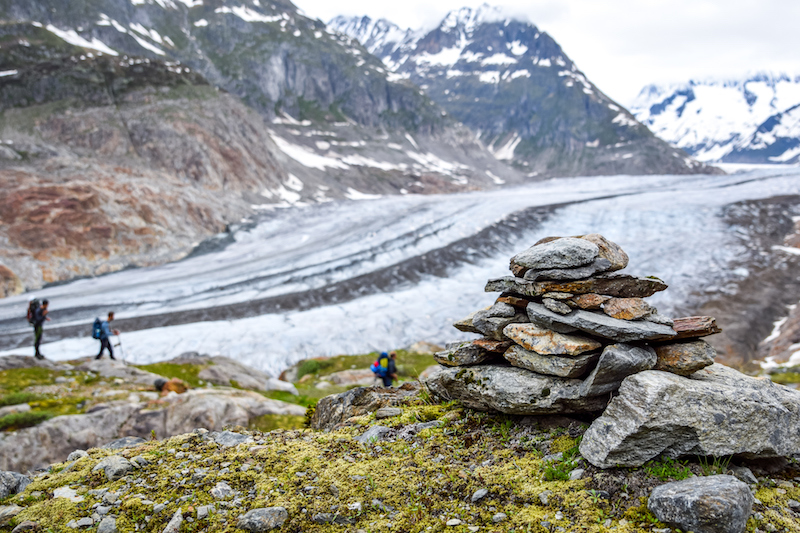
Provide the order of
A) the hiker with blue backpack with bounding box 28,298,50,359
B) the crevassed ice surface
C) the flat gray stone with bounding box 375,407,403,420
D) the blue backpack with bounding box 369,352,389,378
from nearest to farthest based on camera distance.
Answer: the flat gray stone with bounding box 375,407,403,420 → the blue backpack with bounding box 369,352,389,378 → the hiker with blue backpack with bounding box 28,298,50,359 → the crevassed ice surface

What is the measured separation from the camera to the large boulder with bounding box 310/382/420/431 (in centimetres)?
810

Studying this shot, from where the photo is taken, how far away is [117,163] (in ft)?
211

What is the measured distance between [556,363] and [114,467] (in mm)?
6002

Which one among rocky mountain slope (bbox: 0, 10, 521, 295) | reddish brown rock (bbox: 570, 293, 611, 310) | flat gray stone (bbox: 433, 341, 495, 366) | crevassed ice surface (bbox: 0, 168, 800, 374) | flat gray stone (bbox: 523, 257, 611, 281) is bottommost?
crevassed ice surface (bbox: 0, 168, 800, 374)

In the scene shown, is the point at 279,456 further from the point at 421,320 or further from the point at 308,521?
the point at 421,320

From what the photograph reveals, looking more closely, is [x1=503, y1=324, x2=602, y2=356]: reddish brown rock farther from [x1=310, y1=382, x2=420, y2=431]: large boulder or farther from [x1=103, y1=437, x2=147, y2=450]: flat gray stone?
[x1=103, y1=437, x2=147, y2=450]: flat gray stone

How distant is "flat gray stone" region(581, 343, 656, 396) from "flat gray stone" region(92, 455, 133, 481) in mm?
6066

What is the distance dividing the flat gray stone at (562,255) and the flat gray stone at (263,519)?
461 cm

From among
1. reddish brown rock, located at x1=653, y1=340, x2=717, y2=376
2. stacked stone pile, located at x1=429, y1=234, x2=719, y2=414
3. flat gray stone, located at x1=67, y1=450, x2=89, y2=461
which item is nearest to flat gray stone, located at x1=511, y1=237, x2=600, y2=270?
stacked stone pile, located at x1=429, y1=234, x2=719, y2=414

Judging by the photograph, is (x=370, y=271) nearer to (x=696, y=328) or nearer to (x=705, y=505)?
(x=696, y=328)

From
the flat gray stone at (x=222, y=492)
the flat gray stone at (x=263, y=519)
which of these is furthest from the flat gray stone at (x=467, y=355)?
the flat gray stone at (x=222, y=492)

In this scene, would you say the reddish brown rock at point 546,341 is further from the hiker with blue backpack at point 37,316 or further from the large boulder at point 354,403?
the hiker with blue backpack at point 37,316

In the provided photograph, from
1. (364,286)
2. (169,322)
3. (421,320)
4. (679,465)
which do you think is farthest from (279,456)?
(364,286)

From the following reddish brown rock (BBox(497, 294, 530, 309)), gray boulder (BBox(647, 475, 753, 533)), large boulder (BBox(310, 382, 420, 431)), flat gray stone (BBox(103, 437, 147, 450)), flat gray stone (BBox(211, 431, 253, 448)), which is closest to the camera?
gray boulder (BBox(647, 475, 753, 533))
